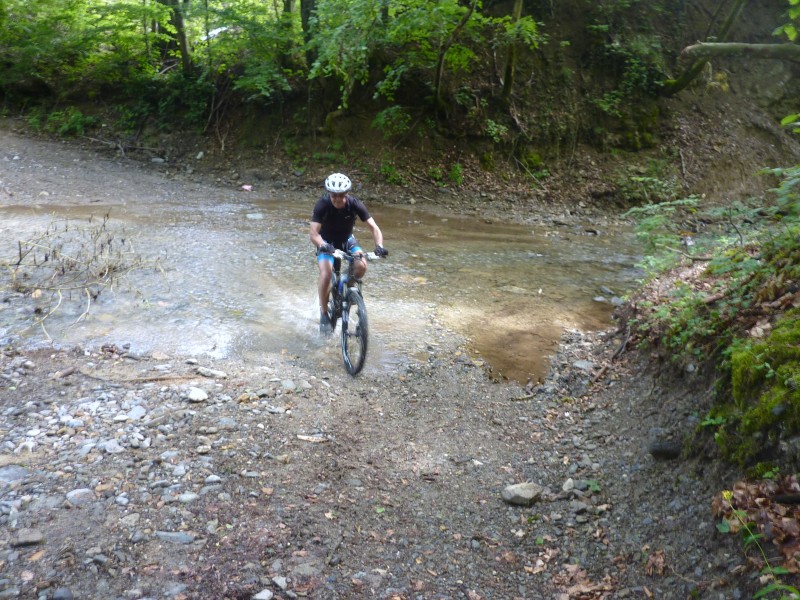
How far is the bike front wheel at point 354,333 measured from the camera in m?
5.99

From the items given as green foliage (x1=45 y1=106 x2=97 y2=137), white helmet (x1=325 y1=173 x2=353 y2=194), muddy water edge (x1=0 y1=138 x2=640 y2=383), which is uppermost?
white helmet (x1=325 y1=173 x2=353 y2=194)

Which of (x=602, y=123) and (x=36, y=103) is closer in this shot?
(x=602, y=123)

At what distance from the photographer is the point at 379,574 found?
3613mm

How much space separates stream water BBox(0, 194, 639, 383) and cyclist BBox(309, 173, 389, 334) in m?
0.90

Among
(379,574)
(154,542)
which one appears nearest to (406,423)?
(379,574)

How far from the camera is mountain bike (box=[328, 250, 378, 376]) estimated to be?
6004 millimetres

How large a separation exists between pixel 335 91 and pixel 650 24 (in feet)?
31.2

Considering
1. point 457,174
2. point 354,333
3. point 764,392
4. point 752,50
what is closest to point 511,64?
point 457,174

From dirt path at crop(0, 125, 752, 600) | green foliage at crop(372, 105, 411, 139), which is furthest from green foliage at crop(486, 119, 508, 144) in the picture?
dirt path at crop(0, 125, 752, 600)

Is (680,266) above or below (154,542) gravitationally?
above

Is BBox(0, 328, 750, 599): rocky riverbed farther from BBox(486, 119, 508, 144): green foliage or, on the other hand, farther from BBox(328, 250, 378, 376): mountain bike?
BBox(486, 119, 508, 144): green foliage

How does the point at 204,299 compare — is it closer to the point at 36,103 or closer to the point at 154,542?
the point at 154,542

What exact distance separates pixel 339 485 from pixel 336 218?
3066mm

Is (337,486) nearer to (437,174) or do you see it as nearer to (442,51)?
(437,174)
